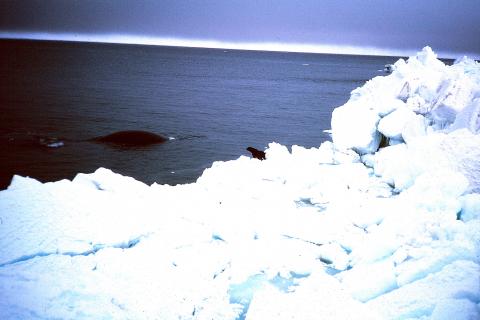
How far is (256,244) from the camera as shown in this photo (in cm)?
616

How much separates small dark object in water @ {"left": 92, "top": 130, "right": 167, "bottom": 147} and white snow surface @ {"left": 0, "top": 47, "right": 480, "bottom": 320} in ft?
42.0

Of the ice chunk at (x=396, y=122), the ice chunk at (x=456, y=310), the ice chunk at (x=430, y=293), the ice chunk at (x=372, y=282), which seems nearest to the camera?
the ice chunk at (x=456, y=310)

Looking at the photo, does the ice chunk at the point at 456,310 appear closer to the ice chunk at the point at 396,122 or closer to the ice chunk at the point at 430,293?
the ice chunk at the point at 430,293

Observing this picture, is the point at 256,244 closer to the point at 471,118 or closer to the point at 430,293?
the point at 430,293

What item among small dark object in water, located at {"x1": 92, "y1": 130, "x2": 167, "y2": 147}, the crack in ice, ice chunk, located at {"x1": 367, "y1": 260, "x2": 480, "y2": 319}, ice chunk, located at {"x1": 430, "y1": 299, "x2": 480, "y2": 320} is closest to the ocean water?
small dark object in water, located at {"x1": 92, "y1": 130, "x2": 167, "y2": 147}

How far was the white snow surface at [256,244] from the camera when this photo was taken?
4.34m

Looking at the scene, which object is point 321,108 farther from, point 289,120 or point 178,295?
point 178,295

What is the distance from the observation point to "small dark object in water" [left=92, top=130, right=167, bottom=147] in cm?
2116

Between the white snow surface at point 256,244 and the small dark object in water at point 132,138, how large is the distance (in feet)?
42.0

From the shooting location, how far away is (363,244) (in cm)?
579

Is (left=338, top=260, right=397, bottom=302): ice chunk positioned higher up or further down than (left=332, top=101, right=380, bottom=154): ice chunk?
further down

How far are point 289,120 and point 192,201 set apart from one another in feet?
79.5

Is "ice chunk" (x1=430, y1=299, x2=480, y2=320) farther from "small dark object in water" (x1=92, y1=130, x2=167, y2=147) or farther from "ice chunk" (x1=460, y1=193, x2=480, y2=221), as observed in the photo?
"small dark object in water" (x1=92, y1=130, x2=167, y2=147)

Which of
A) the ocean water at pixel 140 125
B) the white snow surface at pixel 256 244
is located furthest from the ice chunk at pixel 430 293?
the ocean water at pixel 140 125
